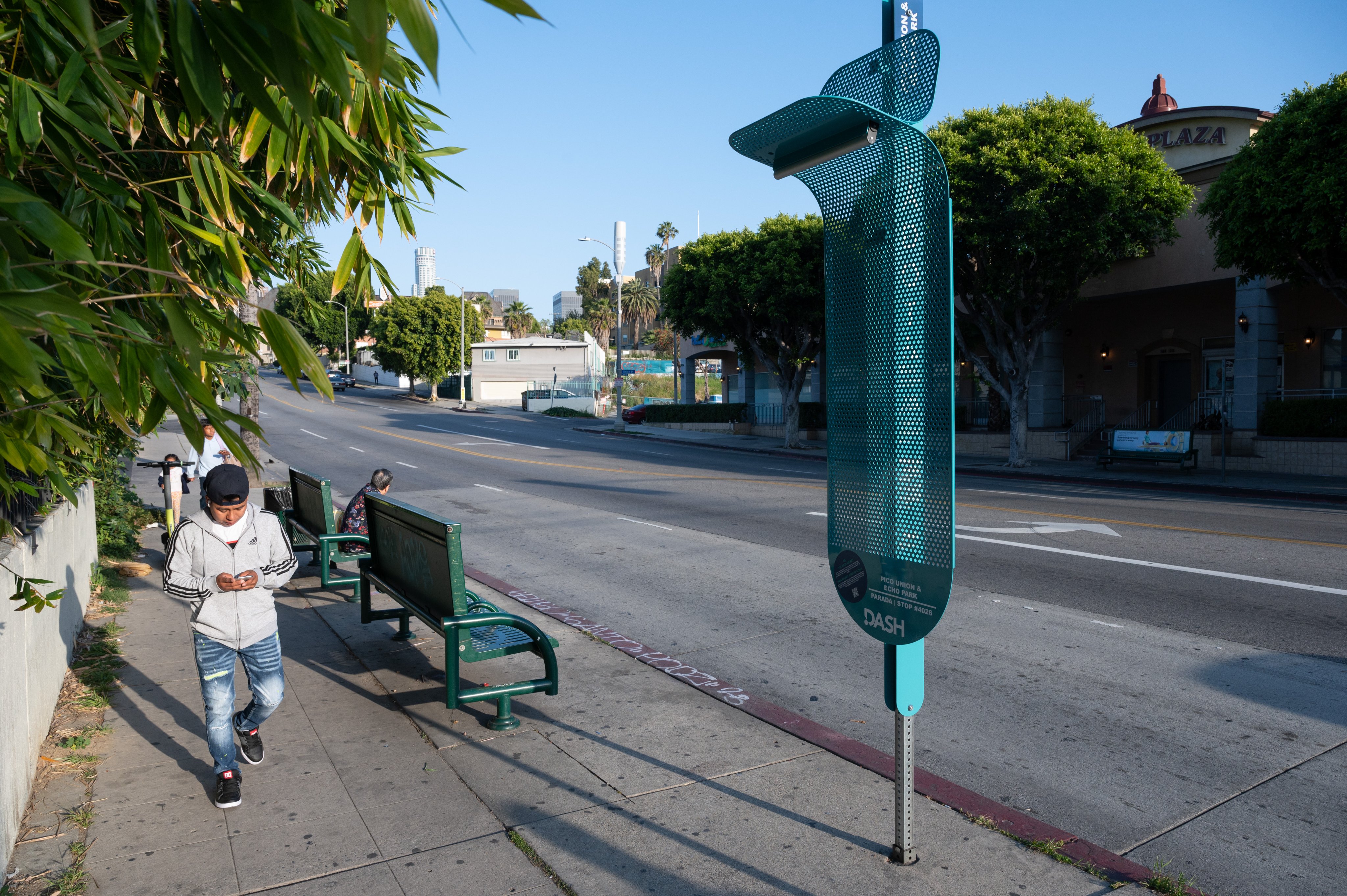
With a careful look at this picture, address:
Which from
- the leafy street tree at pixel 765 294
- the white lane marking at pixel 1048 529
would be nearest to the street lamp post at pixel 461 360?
the leafy street tree at pixel 765 294

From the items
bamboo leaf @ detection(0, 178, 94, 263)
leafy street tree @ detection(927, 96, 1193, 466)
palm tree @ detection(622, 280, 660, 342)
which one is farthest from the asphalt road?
palm tree @ detection(622, 280, 660, 342)

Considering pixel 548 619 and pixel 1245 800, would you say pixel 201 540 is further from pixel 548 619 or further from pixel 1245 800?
pixel 1245 800

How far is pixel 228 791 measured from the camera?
463 cm

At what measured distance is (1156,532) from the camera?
12797 mm

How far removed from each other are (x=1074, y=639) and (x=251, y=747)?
20.3 ft

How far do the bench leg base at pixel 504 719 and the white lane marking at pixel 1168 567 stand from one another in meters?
7.82

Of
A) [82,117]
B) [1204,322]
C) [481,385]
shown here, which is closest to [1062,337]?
[1204,322]

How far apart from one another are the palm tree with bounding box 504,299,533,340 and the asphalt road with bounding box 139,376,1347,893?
95.9 metres

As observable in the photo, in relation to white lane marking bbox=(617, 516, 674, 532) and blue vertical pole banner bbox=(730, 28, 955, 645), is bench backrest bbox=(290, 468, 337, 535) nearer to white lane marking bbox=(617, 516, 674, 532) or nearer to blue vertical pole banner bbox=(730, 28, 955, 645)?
white lane marking bbox=(617, 516, 674, 532)

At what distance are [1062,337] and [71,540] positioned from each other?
3011cm

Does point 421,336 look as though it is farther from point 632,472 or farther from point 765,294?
point 632,472

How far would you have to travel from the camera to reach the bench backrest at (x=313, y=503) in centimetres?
923

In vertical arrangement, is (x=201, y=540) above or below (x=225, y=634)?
above

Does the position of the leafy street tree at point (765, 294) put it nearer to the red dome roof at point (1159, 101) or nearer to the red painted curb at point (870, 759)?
the red dome roof at point (1159, 101)
